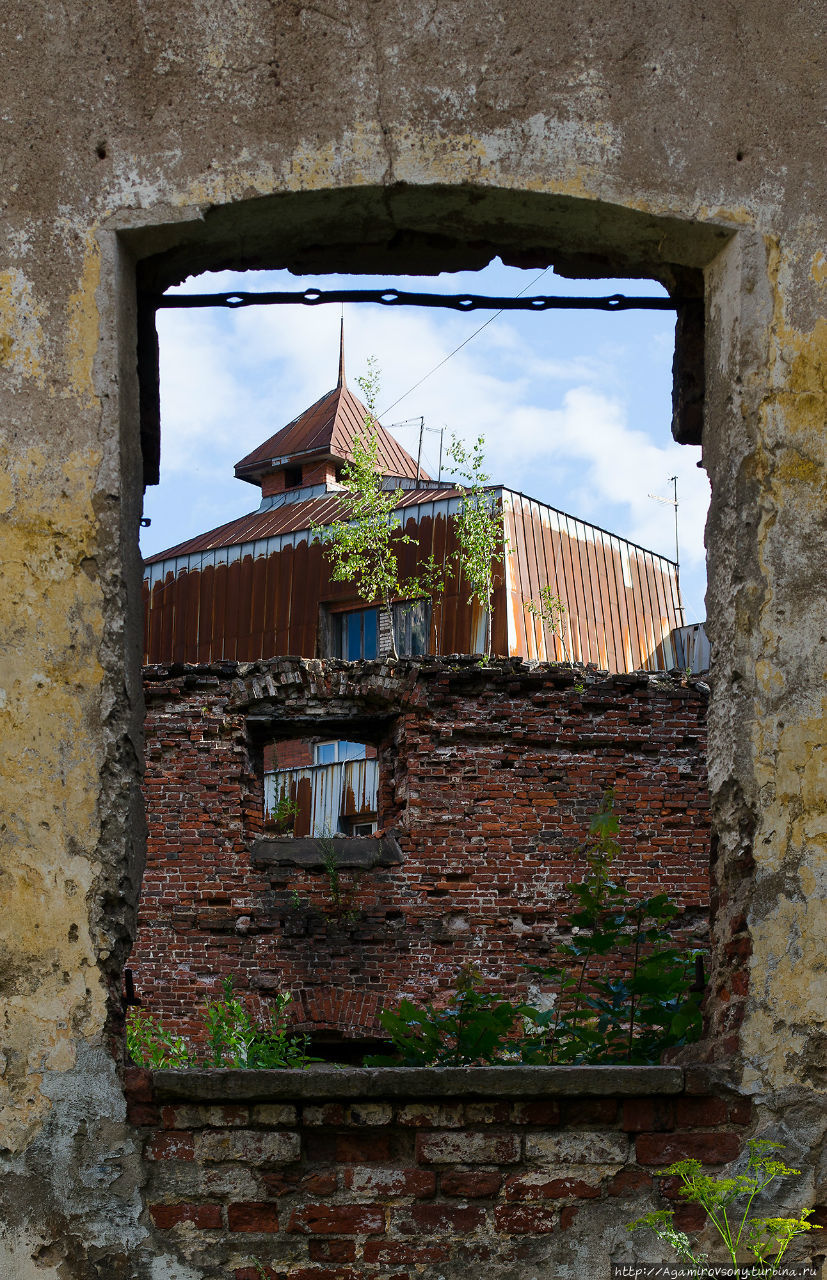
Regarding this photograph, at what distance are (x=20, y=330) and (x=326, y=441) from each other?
26435mm

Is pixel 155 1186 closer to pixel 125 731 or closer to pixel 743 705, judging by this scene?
pixel 125 731

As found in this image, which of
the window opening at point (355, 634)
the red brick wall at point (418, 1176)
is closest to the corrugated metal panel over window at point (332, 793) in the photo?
the window opening at point (355, 634)

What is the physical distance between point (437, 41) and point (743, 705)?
189 centimetres

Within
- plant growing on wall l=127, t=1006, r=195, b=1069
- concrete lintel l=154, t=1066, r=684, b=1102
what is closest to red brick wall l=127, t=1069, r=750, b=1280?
concrete lintel l=154, t=1066, r=684, b=1102

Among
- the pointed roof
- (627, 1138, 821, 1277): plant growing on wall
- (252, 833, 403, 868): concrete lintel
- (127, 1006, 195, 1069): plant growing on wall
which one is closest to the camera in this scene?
(627, 1138, 821, 1277): plant growing on wall

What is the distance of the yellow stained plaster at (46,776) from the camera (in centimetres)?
304

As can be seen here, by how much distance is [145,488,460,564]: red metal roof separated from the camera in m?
23.8

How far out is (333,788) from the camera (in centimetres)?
2030

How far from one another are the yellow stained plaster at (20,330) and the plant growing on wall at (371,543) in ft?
51.6

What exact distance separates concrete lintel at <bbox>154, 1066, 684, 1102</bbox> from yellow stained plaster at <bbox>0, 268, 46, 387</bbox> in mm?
1709

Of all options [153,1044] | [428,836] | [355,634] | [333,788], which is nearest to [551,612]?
[355,634]

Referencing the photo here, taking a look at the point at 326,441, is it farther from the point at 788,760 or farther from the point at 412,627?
the point at 788,760

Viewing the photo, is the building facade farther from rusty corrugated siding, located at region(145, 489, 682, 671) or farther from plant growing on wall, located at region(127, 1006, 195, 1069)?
plant growing on wall, located at region(127, 1006, 195, 1069)

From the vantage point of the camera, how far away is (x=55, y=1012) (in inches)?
120
